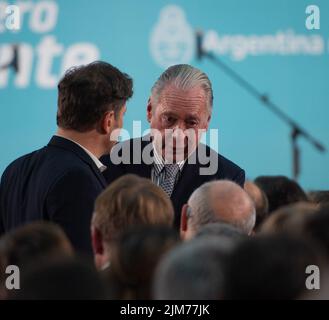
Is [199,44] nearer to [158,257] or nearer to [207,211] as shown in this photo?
[207,211]

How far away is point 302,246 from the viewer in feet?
4.69

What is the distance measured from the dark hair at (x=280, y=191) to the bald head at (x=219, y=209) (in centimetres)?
105

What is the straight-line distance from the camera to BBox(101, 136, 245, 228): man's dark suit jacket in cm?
316

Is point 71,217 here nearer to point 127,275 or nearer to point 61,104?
point 61,104

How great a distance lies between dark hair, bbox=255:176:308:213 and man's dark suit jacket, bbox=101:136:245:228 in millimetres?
393

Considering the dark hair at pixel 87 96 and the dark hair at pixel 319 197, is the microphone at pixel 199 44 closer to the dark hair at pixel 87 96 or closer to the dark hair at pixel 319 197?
the dark hair at pixel 319 197

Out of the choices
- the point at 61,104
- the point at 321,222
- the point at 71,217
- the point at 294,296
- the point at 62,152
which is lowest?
the point at 294,296

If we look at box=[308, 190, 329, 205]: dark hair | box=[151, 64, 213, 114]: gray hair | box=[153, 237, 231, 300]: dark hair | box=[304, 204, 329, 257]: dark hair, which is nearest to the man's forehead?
box=[151, 64, 213, 114]: gray hair

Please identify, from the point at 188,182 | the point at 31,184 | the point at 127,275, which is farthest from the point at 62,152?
the point at 127,275

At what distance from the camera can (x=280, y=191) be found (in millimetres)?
3631

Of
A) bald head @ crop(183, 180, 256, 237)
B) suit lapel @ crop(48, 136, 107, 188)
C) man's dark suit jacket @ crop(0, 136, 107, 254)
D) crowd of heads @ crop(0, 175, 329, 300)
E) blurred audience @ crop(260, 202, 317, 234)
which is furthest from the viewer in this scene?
suit lapel @ crop(48, 136, 107, 188)

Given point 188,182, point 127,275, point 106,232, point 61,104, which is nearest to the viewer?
point 127,275

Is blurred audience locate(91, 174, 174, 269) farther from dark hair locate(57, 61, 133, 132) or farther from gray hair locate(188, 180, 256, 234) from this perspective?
dark hair locate(57, 61, 133, 132)
